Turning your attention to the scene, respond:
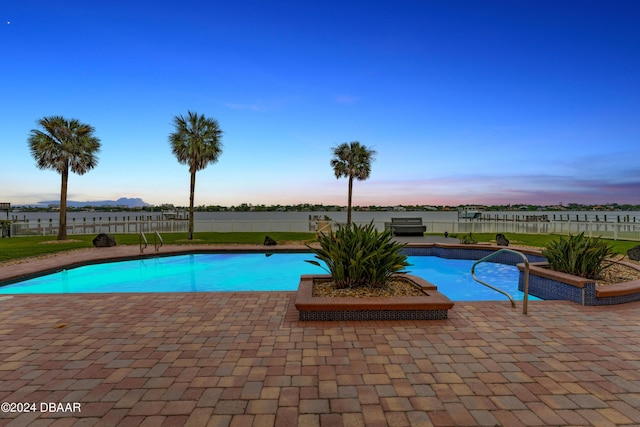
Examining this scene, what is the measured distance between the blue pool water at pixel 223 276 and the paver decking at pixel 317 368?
12.3ft

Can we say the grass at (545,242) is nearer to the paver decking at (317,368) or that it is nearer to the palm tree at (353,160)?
the paver decking at (317,368)

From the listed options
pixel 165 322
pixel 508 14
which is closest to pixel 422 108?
pixel 508 14

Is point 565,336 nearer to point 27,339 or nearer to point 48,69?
point 27,339

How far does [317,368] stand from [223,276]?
7773 millimetres

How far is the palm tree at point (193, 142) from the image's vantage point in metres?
18.2

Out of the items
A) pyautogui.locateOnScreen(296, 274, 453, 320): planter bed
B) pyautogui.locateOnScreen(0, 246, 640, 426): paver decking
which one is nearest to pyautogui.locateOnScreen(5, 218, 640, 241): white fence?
pyautogui.locateOnScreen(296, 274, 453, 320): planter bed

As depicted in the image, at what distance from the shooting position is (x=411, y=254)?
44.3ft

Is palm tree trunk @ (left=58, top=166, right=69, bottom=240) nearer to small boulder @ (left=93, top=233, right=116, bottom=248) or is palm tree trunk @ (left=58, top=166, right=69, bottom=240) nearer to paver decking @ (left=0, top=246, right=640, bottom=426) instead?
small boulder @ (left=93, top=233, right=116, bottom=248)

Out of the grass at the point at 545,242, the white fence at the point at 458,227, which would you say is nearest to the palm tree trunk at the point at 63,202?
the white fence at the point at 458,227

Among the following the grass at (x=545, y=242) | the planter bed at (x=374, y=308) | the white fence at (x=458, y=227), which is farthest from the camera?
the white fence at (x=458, y=227)

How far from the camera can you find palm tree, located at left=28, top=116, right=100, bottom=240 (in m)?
15.9

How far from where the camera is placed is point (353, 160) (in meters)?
25.5

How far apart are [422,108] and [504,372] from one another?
60.1ft

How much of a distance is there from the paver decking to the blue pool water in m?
3.75
